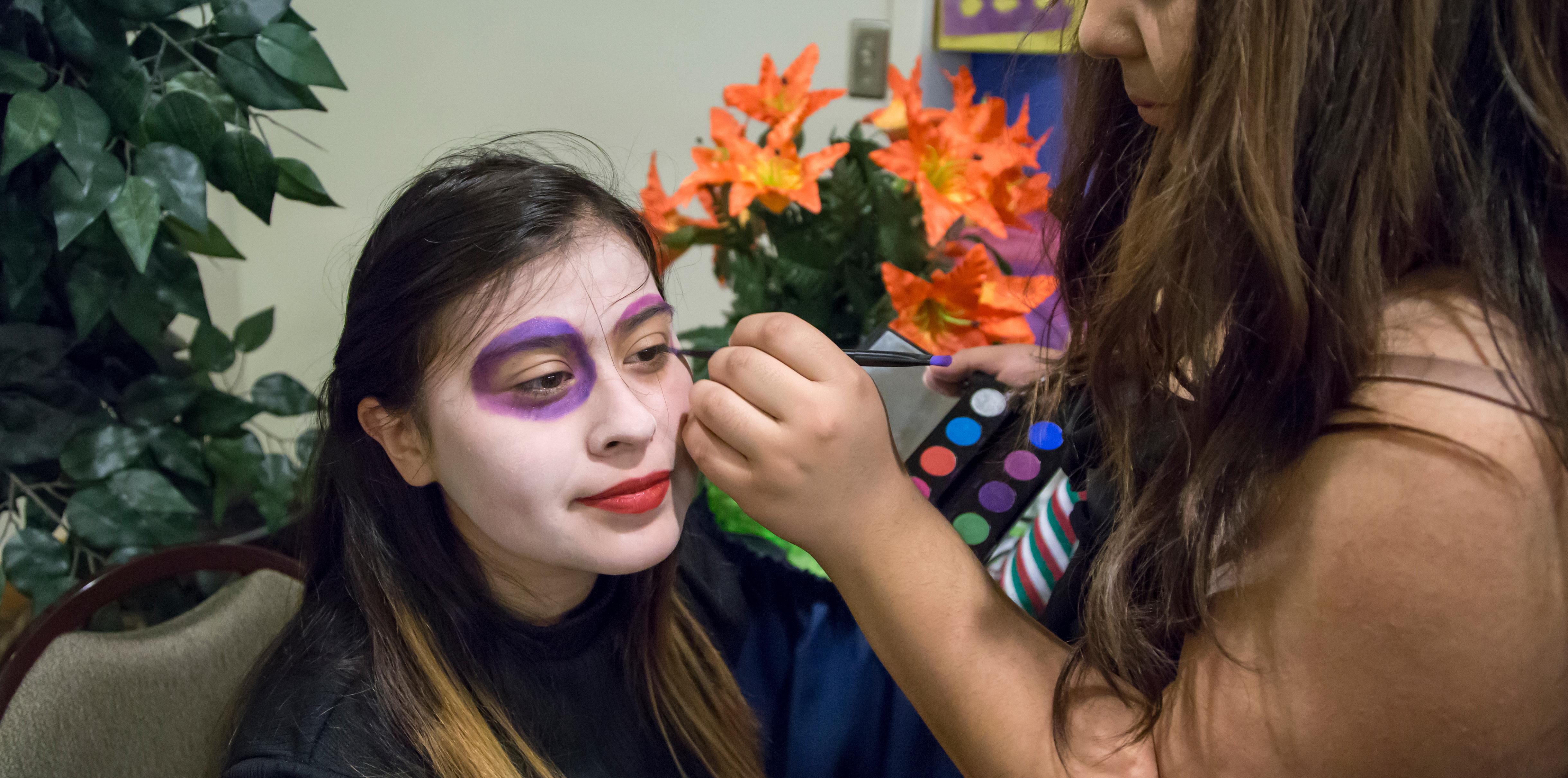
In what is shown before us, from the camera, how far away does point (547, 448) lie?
0.68 metres

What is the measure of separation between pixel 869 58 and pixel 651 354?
1167 millimetres

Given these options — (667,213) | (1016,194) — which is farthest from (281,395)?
(1016,194)

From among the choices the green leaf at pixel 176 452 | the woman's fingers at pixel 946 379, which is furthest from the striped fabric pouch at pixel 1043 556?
the green leaf at pixel 176 452

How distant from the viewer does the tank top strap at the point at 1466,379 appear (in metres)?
0.45

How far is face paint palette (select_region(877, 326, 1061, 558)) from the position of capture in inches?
35.6

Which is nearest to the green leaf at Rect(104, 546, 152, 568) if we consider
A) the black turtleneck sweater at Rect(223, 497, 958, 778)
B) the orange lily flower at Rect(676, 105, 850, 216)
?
the black turtleneck sweater at Rect(223, 497, 958, 778)

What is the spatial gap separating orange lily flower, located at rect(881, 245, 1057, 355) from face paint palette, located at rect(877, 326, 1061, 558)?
0.05 m

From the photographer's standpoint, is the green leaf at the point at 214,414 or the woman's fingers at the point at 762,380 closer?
the woman's fingers at the point at 762,380

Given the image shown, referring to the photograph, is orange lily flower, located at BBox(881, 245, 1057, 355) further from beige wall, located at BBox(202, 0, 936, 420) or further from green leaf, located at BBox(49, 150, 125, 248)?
green leaf, located at BBox(49, 150, 125, 248)

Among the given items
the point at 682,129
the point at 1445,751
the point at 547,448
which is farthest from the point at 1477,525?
the point at 682,129

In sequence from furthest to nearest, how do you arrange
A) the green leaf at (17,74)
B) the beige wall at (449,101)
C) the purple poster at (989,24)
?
the purple poster at (989,24)
the beige wall at (449,101)
the green leaf at (17,74)

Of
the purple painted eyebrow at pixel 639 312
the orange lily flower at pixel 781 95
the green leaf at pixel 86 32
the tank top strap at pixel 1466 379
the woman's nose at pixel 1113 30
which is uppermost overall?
the woman's nose at pixel 1113 30

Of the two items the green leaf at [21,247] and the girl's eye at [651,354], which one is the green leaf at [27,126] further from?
the girl's eye at [651,354]

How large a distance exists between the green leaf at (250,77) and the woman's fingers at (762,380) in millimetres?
527
